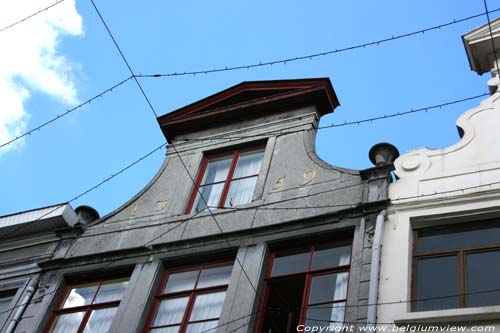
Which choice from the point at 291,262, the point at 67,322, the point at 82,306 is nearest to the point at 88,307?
the point at 82,306

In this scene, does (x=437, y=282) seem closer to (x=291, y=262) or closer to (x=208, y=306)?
(x=291, y=262)

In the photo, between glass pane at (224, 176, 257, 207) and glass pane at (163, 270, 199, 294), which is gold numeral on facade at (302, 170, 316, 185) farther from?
glass pane at (163, 270, 199, 294)

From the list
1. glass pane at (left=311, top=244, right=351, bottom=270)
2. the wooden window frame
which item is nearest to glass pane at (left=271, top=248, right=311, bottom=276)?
glass pane at (left=311, top=244, right=351, bottom=270)

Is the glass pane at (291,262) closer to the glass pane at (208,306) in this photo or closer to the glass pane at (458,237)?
the glass pane at (208,306)

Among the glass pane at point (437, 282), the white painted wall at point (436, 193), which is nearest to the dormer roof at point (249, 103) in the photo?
the white painted wall at point (436, 193)

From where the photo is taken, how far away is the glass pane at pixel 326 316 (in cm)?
1033

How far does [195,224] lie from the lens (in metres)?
13.1

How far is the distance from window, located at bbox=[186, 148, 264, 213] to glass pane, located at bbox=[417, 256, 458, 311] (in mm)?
3760

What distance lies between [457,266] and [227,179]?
201 inches

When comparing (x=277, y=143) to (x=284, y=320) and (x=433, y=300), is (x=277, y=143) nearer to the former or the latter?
(x=284, y=320)

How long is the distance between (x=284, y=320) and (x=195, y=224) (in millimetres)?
2870

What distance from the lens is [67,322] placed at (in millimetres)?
12727

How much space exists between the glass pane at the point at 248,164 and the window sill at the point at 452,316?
510 centimetres

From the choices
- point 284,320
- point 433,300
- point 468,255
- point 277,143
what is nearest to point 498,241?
point 468,255
